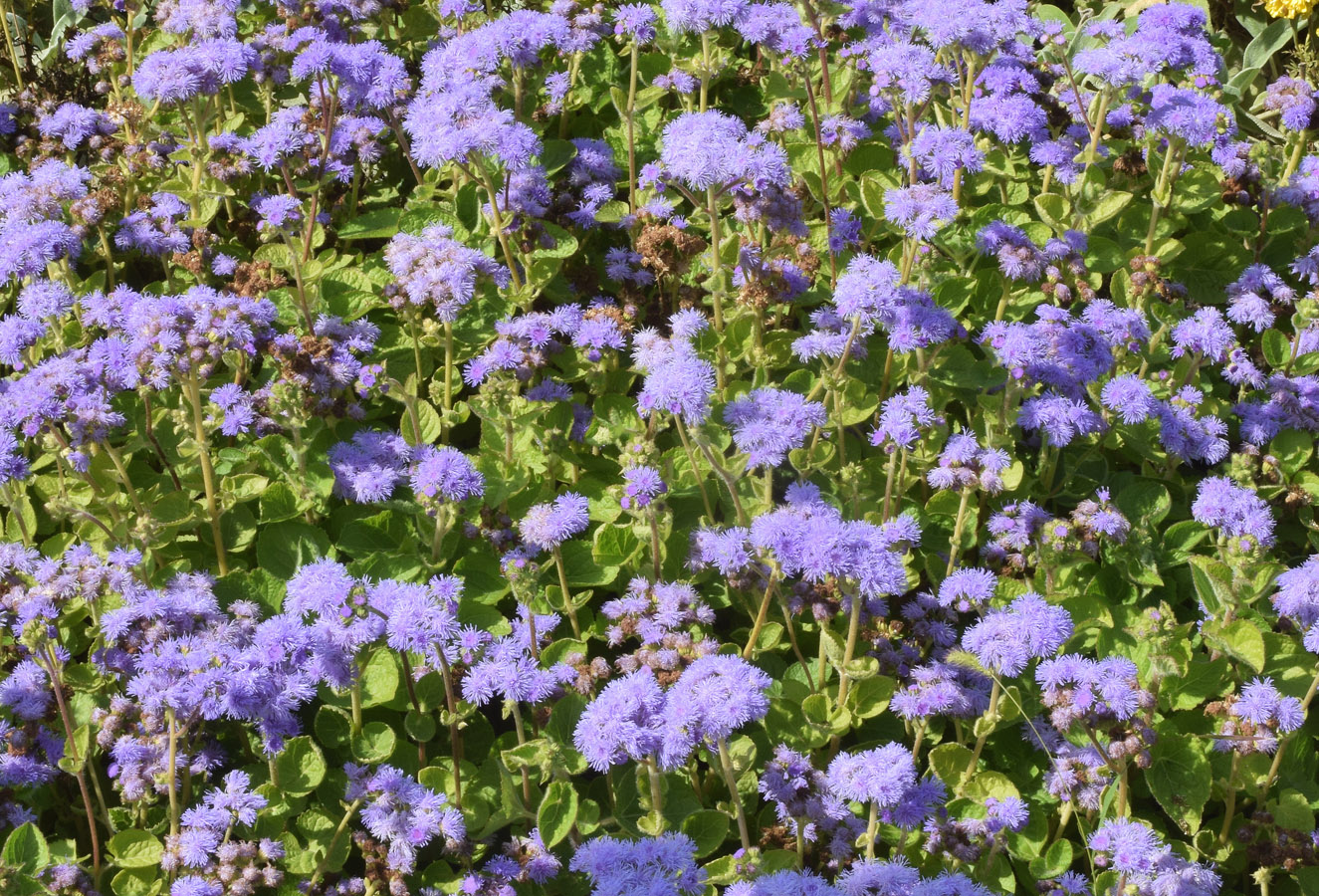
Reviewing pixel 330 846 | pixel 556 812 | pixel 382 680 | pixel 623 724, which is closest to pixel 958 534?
pixel 623 724

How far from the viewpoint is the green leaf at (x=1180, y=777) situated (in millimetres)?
3441

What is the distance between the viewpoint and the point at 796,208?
4.25 m

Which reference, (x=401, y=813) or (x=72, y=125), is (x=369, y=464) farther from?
(x=72, y=125)

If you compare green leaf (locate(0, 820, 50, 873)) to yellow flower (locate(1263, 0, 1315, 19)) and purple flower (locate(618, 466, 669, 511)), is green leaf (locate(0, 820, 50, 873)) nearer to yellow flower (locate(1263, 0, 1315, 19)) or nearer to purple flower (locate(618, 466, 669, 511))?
purple flower (locate(618, 466, 669, 511))

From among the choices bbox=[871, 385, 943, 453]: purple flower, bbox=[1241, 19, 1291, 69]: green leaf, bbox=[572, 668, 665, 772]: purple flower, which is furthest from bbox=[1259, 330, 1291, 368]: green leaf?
bbox=[572, 668, 665, 772]: purple flower

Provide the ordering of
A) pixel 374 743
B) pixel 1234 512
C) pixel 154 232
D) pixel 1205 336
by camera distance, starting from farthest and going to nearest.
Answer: pixel 154 232, pixel 1205 336, pixel 1234 512, pixel 374 743

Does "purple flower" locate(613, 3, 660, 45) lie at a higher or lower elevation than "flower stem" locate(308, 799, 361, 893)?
higher

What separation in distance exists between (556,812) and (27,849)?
4.40 feet

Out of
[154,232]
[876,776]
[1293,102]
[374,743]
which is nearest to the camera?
[876,776]

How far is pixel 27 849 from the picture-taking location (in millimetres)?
3178

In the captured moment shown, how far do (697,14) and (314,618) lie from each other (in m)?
2.41

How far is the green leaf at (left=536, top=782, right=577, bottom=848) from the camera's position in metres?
3.14

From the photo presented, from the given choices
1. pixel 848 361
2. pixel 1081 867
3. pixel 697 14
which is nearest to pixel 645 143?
pixel 697 14

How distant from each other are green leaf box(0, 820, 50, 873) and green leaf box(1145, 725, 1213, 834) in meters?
2.90
